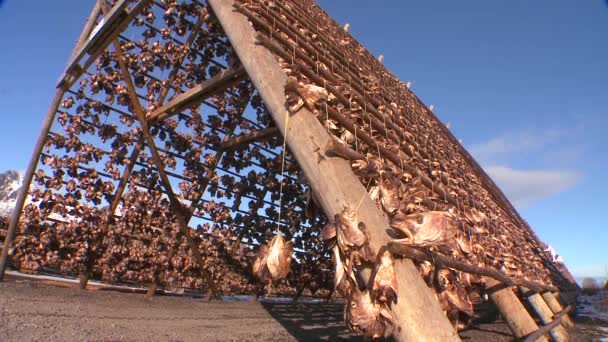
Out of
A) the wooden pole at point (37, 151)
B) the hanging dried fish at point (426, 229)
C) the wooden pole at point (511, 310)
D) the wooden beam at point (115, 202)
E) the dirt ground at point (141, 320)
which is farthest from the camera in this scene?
the wooden beam at point (115, 202)

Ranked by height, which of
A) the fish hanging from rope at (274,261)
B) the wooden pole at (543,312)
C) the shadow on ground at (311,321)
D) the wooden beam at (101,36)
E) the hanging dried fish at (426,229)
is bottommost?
the wooden pole at (543,312)

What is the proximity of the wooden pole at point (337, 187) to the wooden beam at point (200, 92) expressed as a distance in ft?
4.17

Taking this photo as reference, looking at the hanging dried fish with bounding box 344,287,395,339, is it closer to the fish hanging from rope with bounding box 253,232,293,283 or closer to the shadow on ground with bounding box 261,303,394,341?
the fish hanging from rope with bounding box 253,232,293,283

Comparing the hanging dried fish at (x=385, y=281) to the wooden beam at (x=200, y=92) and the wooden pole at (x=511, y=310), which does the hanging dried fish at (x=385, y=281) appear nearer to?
the wooden pole at (x=511, y=310)

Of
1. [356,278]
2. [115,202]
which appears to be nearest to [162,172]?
[115,202]

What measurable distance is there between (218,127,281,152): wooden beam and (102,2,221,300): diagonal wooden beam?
86 centimetres

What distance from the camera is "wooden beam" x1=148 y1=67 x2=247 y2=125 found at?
10.6ft

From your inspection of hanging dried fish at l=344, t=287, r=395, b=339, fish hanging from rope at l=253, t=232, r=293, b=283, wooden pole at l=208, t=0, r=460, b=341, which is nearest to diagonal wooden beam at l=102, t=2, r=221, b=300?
wooden pole at l=208, t=0, r=460, b=341

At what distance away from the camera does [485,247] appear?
255 centimetres

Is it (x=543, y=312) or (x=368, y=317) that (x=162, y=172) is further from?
(x=543, y=312)

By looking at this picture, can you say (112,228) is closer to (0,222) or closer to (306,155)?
(0,222)

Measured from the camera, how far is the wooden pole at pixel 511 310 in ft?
8.70

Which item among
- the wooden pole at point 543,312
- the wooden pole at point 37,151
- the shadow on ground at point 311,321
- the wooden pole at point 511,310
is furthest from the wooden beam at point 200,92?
the wooden pole at point 543,312

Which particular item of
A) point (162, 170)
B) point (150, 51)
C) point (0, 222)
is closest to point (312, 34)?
point (150, 51)
